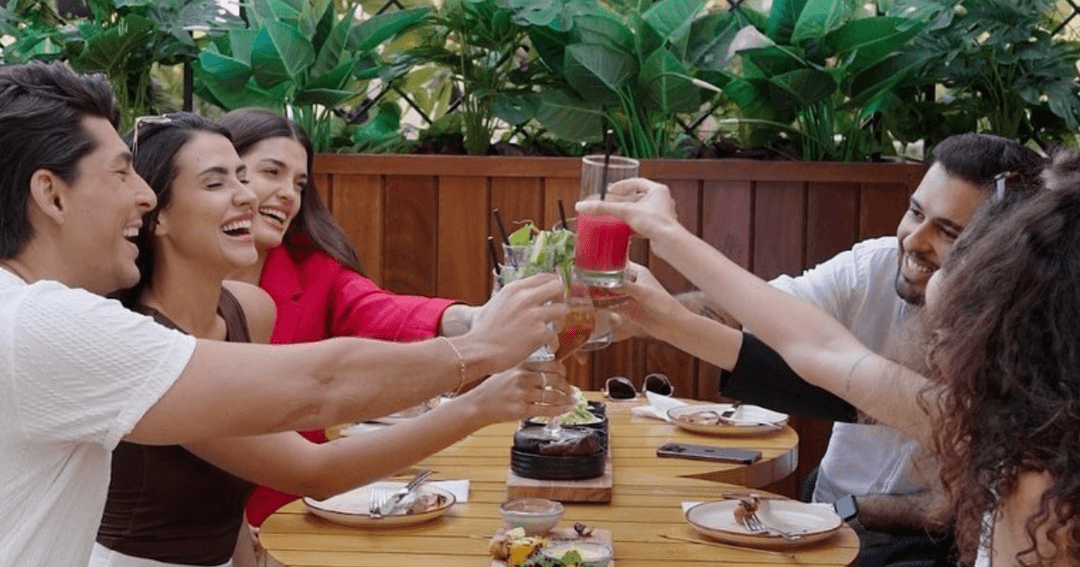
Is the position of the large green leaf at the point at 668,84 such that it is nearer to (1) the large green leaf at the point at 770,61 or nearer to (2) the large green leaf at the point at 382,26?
(1) the large green leaf at the point at 770,61

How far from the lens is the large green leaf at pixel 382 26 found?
4859 mm

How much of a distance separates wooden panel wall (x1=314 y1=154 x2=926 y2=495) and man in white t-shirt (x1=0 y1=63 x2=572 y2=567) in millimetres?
2657

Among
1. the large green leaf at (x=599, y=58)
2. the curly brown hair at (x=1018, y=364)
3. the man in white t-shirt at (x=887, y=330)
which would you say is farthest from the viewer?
the large green leaf at (x=599, y=58)

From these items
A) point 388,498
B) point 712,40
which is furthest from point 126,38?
point 388,498

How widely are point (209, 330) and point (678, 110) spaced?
2.42 meters

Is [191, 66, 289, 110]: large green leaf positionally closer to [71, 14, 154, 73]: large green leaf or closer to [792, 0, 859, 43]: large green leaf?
[71, 14, 154, 73]: large green leaf

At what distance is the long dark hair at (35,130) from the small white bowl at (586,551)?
96cm

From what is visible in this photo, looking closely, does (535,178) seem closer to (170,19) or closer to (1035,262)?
(170,19)

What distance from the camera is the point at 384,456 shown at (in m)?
2.55

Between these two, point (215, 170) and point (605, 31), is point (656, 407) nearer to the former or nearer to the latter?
point (215, 170)

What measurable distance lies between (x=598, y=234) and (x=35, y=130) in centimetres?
96

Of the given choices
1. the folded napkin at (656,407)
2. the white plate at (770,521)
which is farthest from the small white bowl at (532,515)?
the folded napkin at (656,407)

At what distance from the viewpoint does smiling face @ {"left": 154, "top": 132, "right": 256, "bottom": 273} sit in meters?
2.71

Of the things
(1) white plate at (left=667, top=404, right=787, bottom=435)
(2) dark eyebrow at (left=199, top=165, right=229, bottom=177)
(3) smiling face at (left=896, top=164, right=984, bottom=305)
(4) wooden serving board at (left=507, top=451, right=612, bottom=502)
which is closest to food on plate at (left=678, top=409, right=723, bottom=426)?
(1) white plate at (left=667, top=404, right=787, bottom=435)
